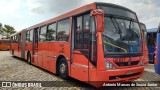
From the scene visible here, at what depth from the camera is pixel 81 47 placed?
809cm

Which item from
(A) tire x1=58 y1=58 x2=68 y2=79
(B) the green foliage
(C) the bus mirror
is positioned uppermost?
(B) the green foliage

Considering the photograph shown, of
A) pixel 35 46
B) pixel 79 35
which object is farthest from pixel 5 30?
pixel 79 35

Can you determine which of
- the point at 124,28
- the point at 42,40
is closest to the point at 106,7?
the point at 124,28

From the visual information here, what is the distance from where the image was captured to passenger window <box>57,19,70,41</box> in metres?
9.49

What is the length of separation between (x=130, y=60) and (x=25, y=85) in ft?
13.5

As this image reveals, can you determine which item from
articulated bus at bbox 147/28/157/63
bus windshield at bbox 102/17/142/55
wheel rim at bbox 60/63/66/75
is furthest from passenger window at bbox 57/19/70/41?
articulated bus at bbox 147/28/157/63

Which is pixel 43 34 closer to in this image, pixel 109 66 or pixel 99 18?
pixel 99 18

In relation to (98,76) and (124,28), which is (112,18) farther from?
(98,76)

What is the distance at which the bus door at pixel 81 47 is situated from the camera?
7.54 meters

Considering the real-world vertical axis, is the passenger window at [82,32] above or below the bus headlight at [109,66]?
above

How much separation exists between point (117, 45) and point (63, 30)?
3412 mm

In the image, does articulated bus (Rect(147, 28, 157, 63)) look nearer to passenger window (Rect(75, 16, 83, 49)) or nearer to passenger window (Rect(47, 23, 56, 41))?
passenger window (Rect(47, 23, 56, 41))

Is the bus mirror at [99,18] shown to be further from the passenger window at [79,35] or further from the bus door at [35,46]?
the bus door at [35,46]

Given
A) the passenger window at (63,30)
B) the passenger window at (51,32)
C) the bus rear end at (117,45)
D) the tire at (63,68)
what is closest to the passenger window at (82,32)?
the bus rear end at (117,45)
